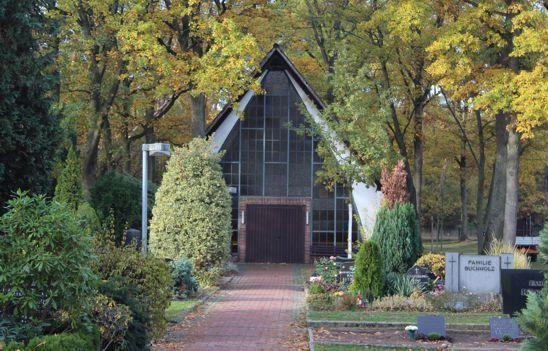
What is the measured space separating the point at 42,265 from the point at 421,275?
1425 centimetres

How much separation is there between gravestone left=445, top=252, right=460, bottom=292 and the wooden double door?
Result: 16.5 meters

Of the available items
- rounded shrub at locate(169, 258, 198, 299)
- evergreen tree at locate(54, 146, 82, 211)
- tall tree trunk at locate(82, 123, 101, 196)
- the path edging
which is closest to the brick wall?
tall tree trunk at locate(82, 123, 101, 196)

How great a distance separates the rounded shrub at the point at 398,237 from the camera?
24.4 meters

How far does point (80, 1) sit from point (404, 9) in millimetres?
12064

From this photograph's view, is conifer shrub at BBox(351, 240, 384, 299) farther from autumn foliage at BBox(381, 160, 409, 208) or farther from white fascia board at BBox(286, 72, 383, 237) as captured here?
white fascia board at BBox(286, 72, 383, 237)

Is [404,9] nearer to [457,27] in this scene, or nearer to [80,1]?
[457,27]

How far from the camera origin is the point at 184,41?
33.2 metres

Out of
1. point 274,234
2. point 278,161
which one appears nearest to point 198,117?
point 278,161

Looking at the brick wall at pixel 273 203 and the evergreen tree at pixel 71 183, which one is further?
the brick wall at pixel 273 203

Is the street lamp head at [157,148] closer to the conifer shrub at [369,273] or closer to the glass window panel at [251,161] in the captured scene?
the conifer shrub at [369,273]

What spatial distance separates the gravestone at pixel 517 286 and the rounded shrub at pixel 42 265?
9820mm

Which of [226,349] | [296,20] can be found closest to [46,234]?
[226,349]

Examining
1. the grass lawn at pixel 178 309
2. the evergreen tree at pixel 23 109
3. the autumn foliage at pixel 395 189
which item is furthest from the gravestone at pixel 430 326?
the autumn foliage at pixel 395 189

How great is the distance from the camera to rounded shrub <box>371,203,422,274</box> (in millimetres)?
24422
